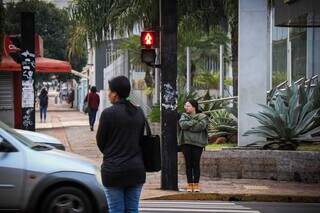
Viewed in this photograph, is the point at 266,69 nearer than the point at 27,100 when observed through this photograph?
No

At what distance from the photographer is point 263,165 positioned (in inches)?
610

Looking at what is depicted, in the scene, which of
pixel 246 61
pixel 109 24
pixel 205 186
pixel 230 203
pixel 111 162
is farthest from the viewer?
pixel 109 24

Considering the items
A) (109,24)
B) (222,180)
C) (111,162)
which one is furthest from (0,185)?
(109,24)

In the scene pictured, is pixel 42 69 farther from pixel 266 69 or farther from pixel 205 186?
pixel 205 186

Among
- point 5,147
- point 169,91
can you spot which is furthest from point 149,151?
point 169,91

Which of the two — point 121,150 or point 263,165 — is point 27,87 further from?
point 121,150

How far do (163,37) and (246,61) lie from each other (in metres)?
3.87

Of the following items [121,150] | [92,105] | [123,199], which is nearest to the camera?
[121,150]

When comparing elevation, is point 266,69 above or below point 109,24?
below

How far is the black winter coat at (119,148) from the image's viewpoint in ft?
21.5

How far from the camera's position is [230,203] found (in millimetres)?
12969

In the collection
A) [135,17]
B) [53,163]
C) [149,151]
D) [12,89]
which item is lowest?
[53,163]

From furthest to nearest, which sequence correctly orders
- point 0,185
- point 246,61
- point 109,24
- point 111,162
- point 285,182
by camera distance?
point 109,24 → point 246,61 → point 285,182 → point 0,185 → point 111,162

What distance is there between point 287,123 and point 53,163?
8612 mm
